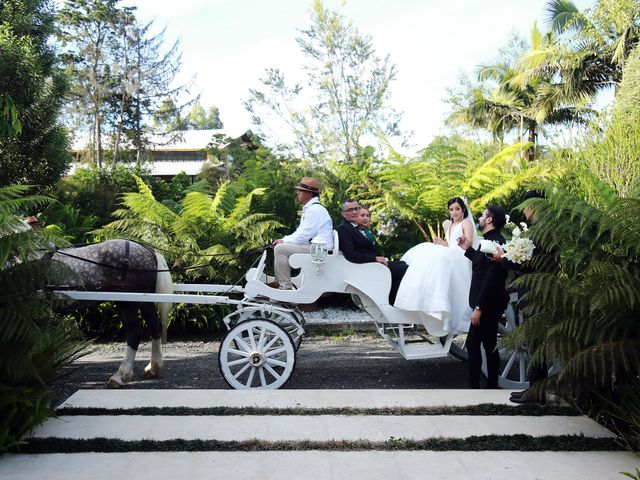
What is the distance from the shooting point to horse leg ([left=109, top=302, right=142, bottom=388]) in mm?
7159

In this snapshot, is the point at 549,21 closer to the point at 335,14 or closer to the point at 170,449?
the point at 335,14

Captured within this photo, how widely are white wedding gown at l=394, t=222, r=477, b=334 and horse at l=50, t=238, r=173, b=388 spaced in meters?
2.81

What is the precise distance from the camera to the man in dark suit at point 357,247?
6.91m

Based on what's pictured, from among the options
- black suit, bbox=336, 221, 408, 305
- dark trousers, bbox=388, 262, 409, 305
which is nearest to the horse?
black suit, bbox=336, 221, 408, 305

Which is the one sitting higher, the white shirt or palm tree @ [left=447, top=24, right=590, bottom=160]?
palm tree @ [left=447, top=24, right=590, bottom=160]

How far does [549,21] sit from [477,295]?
95.4 ft

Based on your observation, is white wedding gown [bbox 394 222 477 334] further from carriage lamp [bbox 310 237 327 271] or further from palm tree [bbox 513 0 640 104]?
palm tree [bbox 513 0 640 104]

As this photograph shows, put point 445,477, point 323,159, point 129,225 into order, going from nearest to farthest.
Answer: point 445,477 → point 129,225 → point 323,159

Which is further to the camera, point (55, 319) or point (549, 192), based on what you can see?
point (55, 319)

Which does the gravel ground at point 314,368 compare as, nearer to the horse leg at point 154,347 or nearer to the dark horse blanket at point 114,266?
the horse leg at point 154,347

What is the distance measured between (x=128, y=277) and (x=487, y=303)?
3.93 m

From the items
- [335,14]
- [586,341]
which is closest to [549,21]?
[335,14]

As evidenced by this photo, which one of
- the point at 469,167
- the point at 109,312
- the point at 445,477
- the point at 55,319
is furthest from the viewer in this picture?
the point at 469,167

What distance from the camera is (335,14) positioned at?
18.4 m
